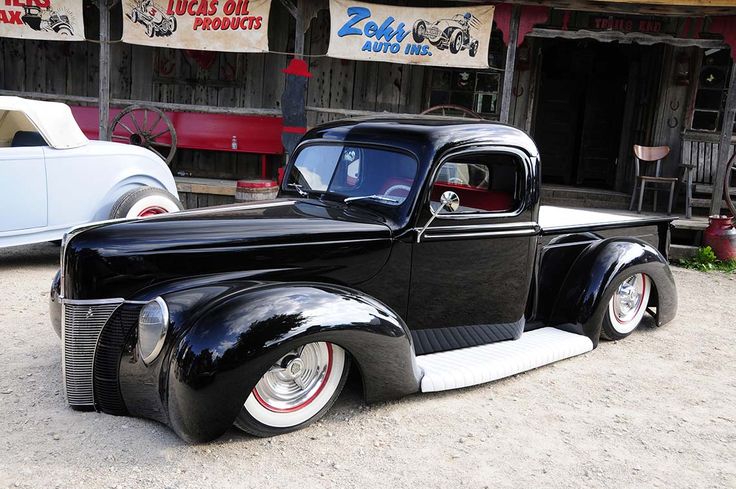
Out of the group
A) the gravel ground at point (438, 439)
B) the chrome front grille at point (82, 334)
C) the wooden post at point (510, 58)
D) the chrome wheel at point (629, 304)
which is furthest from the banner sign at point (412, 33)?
the chrome front grille at point (82, 334)

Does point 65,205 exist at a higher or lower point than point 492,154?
lower

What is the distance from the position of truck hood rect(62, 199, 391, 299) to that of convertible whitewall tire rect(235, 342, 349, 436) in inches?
16.2

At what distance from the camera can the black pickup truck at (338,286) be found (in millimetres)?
2812

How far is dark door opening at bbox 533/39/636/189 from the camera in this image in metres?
11.7

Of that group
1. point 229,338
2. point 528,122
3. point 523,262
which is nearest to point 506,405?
point 523,262

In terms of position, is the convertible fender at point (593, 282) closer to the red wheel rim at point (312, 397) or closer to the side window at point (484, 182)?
the side window at point (484, 182)

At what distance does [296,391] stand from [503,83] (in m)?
7.76

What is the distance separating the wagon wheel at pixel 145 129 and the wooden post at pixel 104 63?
0.47 metres

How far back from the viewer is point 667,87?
10312 mm

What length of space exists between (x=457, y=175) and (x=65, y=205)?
382 centimetres

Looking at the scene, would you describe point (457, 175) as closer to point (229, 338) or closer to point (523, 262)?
point (523, 262)

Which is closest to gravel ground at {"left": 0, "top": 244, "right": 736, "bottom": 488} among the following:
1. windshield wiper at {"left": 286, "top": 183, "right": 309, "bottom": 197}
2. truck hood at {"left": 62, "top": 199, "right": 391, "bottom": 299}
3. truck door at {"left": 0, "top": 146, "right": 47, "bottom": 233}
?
truck hood at {"left": 62, "top": 199, "right": 391, "bottom": 299}

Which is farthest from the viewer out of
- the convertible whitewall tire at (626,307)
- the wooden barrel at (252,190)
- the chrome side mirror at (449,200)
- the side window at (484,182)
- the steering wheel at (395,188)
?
the wooden barrel at (252,190)

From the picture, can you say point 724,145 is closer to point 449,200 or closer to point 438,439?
point 449,200
